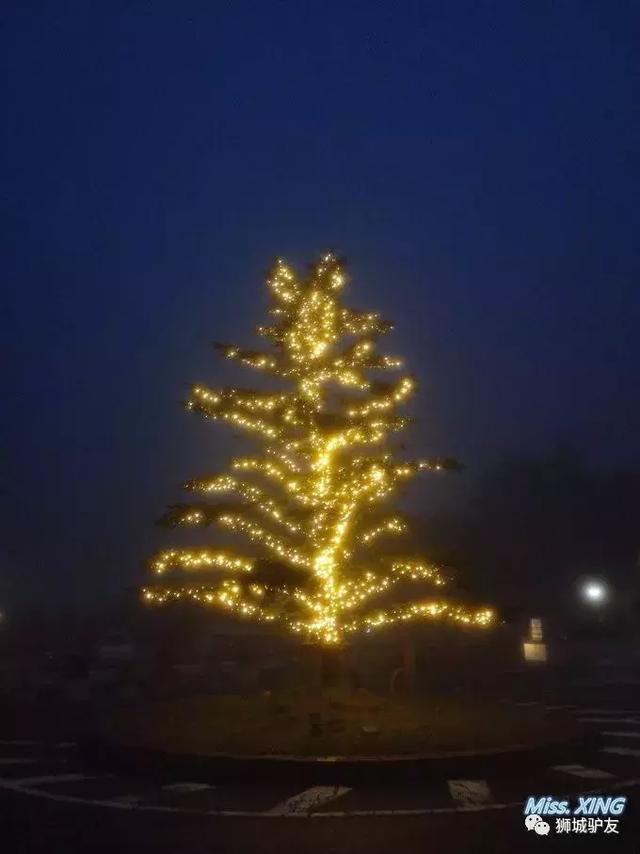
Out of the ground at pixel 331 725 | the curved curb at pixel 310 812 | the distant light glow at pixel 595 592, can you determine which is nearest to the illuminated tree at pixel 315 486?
the ground at pixel 331 725

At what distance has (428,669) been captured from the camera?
37.2 meters

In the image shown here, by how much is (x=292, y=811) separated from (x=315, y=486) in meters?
7.79

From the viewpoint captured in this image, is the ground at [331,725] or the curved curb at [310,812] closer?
the curved curb at [310,812]

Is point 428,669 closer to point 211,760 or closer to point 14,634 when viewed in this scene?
point 14,634

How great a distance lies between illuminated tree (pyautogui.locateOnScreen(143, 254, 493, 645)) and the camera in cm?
1855

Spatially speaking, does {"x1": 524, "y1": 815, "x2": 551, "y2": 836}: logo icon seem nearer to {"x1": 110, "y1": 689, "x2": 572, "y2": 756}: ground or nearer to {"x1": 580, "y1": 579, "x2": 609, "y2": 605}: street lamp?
{"x1": 110, "y1": 689, "x2": 572, "y2": 756}: ground

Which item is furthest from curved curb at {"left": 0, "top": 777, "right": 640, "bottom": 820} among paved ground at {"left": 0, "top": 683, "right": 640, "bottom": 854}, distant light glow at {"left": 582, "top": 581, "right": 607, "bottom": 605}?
distant light glow at {"left": 582, "top": 581, "right": 607, "bottom": 605}

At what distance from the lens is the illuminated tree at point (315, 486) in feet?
60.8

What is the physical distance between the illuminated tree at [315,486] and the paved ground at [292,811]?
390 cm

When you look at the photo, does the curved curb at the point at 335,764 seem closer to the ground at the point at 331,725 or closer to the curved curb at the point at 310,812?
the ground at the point at 331,725

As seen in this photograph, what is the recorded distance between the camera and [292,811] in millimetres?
11891

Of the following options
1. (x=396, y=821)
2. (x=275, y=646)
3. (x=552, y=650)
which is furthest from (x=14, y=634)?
(x=396, y=821)

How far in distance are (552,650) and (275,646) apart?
951 centimetres

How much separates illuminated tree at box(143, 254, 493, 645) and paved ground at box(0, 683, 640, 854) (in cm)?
390
